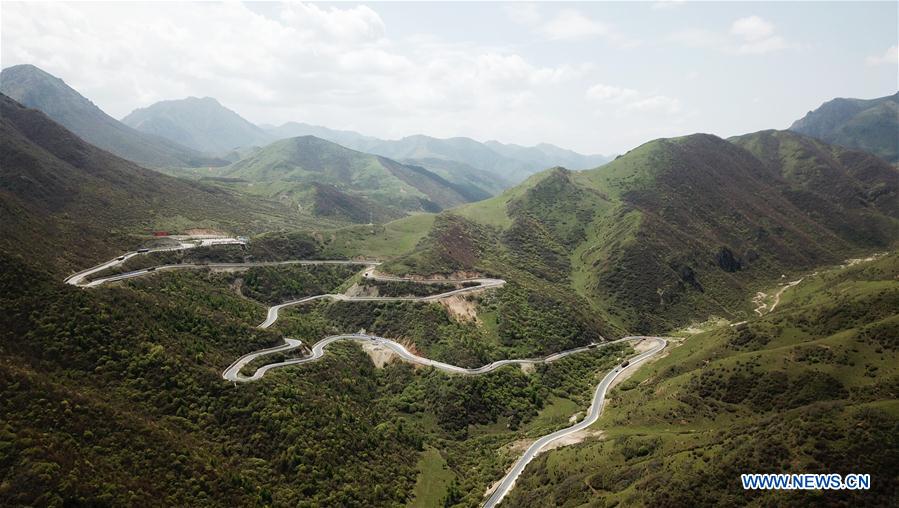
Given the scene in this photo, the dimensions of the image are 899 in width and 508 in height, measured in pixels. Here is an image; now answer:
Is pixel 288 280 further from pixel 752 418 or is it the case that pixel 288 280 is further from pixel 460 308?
pixel 752 418

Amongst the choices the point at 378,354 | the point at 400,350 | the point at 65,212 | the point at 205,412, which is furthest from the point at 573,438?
the point at 65,212

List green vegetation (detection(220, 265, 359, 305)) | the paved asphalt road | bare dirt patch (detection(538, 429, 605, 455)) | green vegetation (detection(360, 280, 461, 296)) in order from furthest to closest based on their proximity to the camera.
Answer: green vegetation (detection(220, 265, 359, 305)), green vegetation (detection(360, 280, 461, 296)), bare dirt patch (detection(538, 429, 605, 455)), the paved asphalt road

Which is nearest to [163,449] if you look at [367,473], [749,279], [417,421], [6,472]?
[6,472]

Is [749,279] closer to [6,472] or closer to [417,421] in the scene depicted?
[417,421]

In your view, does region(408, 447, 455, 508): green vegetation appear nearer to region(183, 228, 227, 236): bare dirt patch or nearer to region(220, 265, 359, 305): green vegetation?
region(220, 265, 359, 305): green vegetation

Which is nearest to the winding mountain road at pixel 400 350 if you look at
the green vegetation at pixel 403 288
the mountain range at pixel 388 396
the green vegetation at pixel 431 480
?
the green vegetation at pixel 403 288

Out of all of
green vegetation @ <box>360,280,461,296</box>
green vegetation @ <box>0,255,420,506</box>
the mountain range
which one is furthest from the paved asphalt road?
green vegetation @ <box>360,280,461,296</box>

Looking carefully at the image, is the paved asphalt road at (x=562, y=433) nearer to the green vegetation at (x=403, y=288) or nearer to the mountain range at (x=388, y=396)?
the mountain range at (x=388, y=396)
